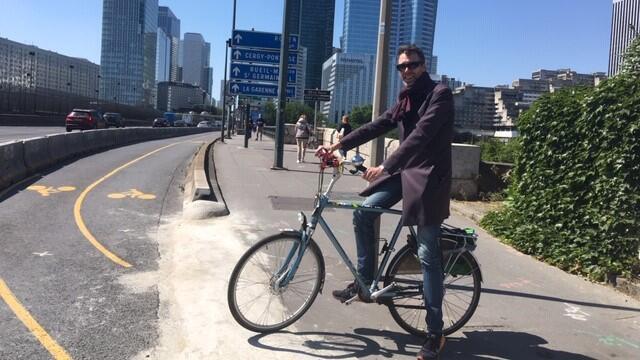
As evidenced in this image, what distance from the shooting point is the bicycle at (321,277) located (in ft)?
13.9

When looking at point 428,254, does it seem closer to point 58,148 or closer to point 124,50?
point 58,148

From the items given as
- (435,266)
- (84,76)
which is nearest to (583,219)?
(435,266)

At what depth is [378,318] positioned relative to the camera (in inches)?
190

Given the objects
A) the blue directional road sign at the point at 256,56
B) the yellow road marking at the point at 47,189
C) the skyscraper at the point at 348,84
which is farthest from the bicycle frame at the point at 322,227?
the skyscraper at the point at 348,84

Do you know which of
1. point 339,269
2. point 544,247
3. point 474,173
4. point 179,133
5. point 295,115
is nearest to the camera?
point 339,269

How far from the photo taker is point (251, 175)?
1466 centimetres

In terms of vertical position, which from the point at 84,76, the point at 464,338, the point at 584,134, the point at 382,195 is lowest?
the point at 464,338

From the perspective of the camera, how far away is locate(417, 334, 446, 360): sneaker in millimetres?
3967

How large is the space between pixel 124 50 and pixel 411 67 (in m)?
146

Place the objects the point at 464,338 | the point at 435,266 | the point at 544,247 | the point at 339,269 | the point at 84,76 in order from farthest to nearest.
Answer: the point at 84,76
the point at 544,247
the point at 339,269
the point at 464,338
the point at 435,266

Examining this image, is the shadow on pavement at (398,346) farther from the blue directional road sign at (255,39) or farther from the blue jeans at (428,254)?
the blue directional road sign at (255,39)

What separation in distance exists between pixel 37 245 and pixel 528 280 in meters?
5.68

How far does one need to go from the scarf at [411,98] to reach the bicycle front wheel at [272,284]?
1.21 m

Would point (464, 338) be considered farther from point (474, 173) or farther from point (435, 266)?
point (474, 173)
